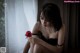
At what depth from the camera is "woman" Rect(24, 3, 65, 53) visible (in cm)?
152

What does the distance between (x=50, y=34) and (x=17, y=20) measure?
0.81 metres

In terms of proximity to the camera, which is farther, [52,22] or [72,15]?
[72,15]

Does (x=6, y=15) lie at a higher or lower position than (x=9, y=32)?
higher

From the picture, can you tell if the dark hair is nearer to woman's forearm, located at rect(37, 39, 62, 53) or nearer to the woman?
the woman

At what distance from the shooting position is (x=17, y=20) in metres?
2.32

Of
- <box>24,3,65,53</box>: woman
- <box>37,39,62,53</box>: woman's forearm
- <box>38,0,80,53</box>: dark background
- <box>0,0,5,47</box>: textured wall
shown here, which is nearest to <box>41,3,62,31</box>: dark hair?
<box>24,3,65,53</box>: woman

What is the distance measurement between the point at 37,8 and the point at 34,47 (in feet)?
3.04

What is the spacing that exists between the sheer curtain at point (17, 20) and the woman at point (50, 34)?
71cm

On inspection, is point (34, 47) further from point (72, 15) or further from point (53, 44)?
point (72, 15)

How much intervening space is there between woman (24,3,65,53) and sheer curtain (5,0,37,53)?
71 cm

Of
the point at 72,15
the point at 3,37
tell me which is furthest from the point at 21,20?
the point at 72,15

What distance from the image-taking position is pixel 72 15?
7.57ft

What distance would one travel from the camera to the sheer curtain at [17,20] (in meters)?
2.29

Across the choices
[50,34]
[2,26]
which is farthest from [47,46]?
[2,26]
